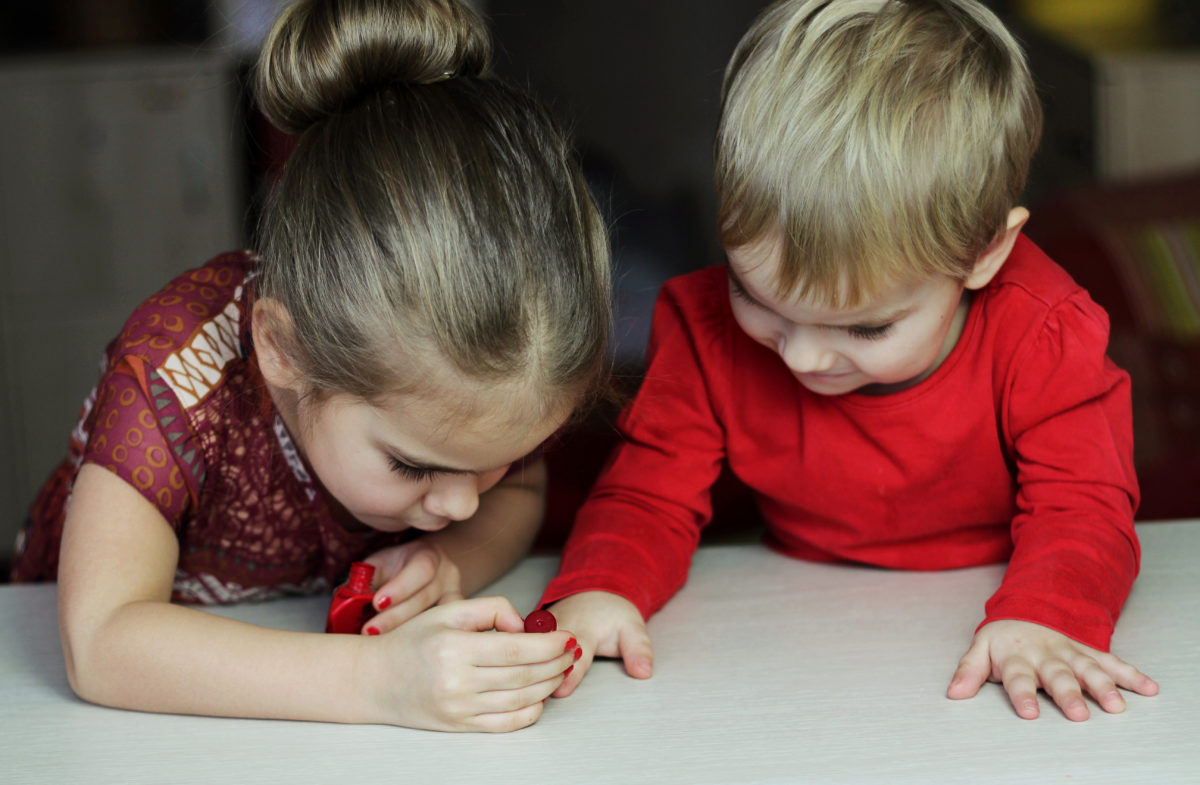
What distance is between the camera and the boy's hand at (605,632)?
78 centimetres

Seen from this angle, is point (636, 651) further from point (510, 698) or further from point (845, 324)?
point (845, 324)

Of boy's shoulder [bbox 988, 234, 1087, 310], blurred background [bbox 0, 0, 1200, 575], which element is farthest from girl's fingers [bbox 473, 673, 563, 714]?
blurred background [bbox 0, 0, 1200, 575]

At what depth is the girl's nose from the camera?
0.79m

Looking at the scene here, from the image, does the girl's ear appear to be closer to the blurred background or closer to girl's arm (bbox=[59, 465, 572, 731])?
girl's arm (bbox=[59, 465, 572, 731])

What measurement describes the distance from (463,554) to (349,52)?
39 cm

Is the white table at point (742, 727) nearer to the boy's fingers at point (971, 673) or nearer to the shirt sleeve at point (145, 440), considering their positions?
the boy's fingers at point (971, 673)

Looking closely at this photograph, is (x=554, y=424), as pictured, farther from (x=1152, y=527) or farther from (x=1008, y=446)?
(x=1152, y=527)

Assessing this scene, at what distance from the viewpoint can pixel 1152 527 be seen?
1.03m

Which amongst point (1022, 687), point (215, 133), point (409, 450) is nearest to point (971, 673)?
Result: point (1022, 687)

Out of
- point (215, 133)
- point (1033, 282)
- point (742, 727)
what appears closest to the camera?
point (742, 727)

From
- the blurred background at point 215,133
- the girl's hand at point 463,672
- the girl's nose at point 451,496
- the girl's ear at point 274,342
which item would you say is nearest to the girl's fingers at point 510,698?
the girl's hand at point 463,672

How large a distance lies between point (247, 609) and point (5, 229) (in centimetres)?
185

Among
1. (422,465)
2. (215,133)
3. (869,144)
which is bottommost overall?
(215,133)

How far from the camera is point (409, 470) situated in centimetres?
78
